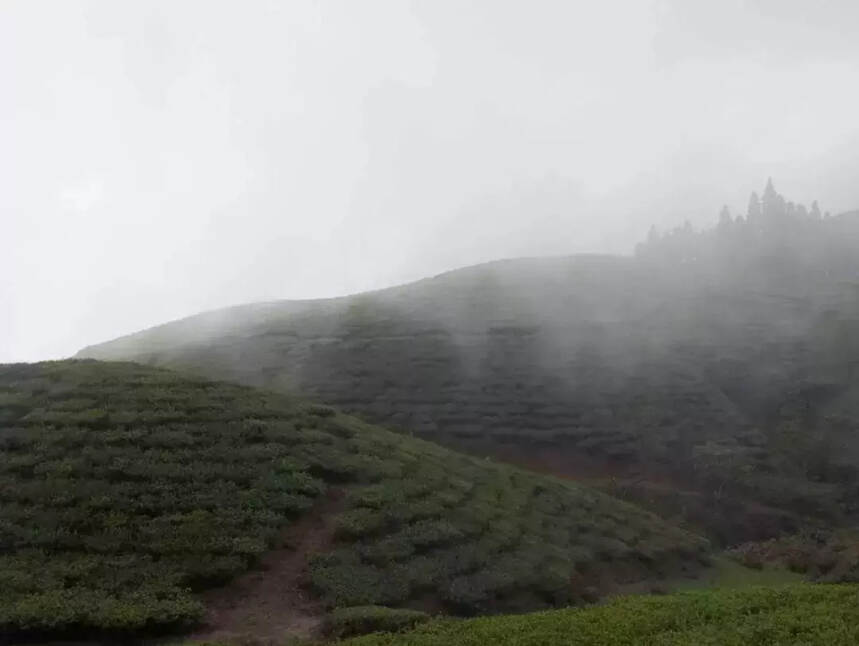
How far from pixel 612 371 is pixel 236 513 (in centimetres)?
4984

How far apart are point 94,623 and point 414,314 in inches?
2633

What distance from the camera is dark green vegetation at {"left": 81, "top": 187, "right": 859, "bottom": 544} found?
5297 cm

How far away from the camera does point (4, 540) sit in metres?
24.0

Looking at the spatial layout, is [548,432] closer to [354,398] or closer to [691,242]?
[354,398]

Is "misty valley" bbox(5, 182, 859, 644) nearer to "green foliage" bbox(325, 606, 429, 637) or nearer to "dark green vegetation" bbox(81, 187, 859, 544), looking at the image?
"green foliage" bbox(325, 606, 429, 637)

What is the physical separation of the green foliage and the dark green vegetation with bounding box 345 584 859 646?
3.38ft

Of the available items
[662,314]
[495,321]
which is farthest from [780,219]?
[495,321]

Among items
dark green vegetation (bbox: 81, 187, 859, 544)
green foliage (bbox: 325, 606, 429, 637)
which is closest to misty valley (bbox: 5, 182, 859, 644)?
green foliage (bbox: 325, 606, 429, 637)

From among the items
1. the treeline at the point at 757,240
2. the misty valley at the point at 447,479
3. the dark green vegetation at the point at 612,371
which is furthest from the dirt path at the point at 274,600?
the treeline at the point at 757,240

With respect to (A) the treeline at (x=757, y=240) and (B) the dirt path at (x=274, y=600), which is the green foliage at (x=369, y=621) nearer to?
(B) the dirt path at (x=274, y=600)

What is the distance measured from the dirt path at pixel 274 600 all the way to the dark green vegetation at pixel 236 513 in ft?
1.70

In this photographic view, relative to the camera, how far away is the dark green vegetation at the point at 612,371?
5297cm

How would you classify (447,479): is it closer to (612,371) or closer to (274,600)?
(274,600)

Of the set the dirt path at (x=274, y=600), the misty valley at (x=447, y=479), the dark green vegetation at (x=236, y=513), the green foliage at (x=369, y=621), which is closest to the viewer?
the green foliage at (x=369, y=621)
